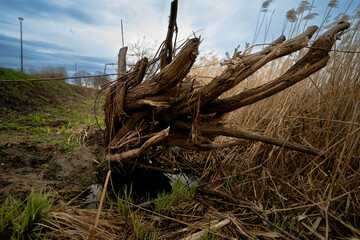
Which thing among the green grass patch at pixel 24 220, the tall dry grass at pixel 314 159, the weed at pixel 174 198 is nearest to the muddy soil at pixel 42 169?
the green grass patch at pixel 24 220

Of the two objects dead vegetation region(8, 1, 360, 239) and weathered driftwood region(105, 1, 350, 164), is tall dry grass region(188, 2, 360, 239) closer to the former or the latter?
dead vegetation region(8, 1, 360, 239)

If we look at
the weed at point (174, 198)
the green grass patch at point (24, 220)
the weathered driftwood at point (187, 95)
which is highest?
the weathered driftwood at point (187, 95)

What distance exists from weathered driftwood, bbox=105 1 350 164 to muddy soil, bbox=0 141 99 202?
405mm

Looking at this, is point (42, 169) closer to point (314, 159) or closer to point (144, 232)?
point (144, 232)

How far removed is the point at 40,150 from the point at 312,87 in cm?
315

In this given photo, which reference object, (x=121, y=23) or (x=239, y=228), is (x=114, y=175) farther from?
(x=121, y=23)

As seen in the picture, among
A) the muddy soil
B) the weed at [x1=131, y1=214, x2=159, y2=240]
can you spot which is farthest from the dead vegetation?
the muddy soil

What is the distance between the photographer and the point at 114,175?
2.01m

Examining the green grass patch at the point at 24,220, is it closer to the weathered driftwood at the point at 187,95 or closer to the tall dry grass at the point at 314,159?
the weathered driftwood at the point at 187,95

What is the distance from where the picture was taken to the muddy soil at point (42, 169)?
4.51ft

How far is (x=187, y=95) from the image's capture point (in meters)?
1.39

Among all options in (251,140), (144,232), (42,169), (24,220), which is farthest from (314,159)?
(42,169)

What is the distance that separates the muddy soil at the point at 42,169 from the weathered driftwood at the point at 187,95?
0.41 metres

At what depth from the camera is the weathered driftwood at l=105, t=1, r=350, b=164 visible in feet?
3.87
